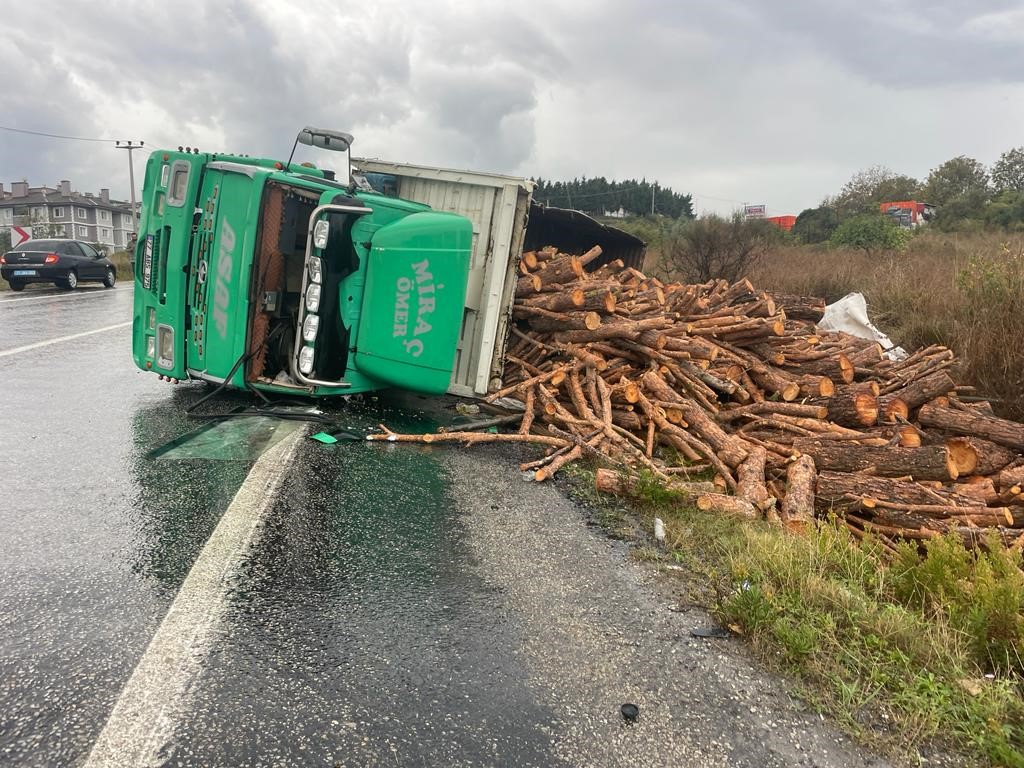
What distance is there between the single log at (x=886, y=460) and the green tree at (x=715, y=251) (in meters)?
13.9

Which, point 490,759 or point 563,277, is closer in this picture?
point 490,759

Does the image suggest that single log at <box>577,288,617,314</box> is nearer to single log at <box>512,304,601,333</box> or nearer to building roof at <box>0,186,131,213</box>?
single log at <box>512,304,601,333</box>

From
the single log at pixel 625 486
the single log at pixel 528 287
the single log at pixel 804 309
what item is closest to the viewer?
the single log at pixel 625 486

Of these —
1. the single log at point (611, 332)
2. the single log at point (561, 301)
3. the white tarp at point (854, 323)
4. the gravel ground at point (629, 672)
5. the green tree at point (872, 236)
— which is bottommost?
the gravel ground at point (629, 672)

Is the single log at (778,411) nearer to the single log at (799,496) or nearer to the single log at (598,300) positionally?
the single log at (799,496)

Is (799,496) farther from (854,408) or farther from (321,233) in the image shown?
(321,233)

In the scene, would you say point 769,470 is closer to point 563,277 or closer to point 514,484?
point 514,484

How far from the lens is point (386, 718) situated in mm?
2094

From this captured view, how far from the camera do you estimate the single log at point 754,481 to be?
15.6 ft

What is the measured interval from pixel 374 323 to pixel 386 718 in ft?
12.3

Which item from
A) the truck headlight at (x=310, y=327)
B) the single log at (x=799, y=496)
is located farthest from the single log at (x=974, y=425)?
the truck headlight at (x=310, y=327)

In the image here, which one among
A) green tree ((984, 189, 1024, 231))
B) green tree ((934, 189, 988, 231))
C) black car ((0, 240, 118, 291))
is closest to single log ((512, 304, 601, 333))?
black car ((0, 240, 118, 291))

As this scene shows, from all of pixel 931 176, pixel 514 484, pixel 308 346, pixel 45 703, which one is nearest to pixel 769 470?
pixel 514 484

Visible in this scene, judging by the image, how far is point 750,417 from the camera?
6.59 meters
